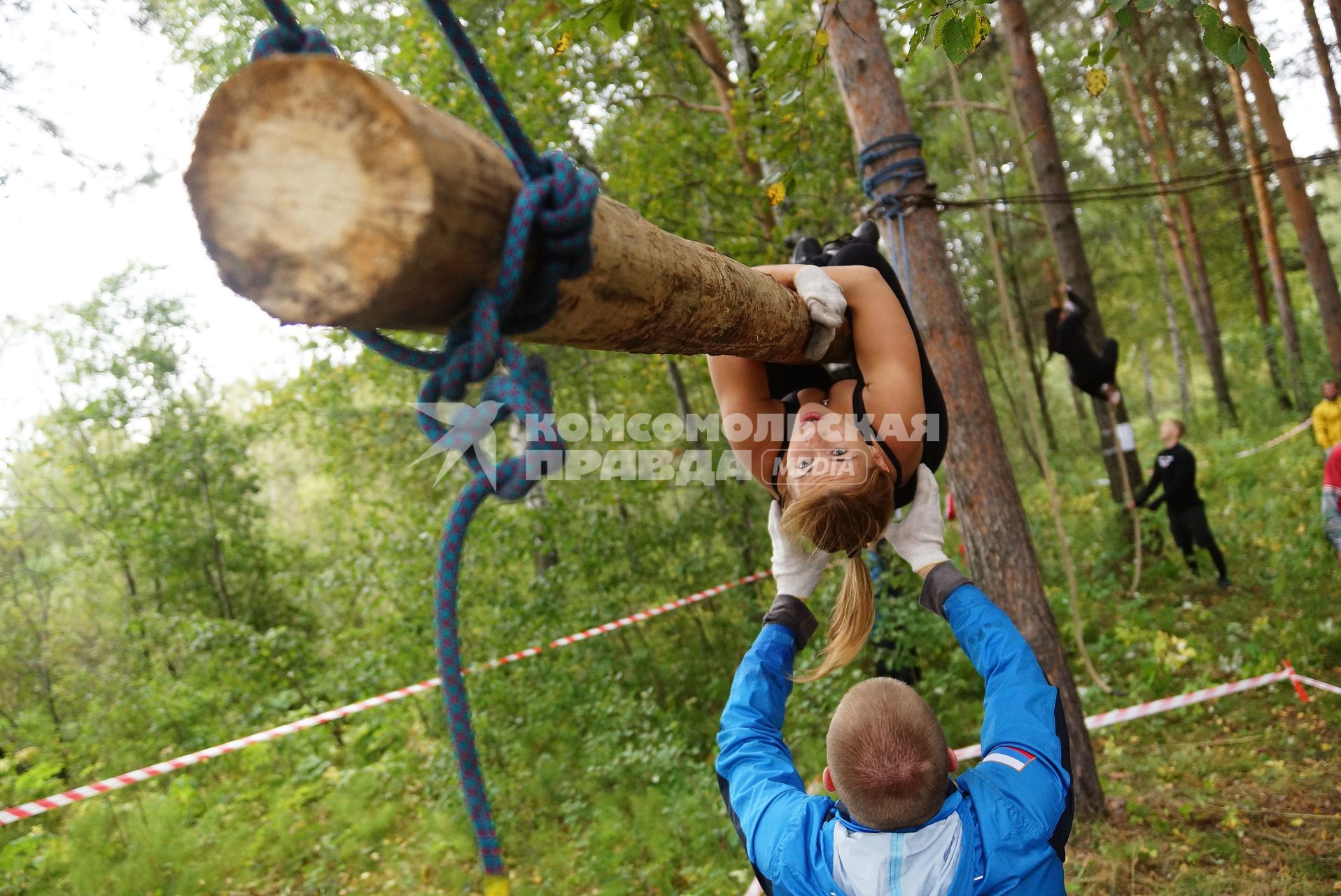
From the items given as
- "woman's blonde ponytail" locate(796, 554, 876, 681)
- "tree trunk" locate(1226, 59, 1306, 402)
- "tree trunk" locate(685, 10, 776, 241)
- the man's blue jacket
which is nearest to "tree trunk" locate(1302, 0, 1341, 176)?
"tree trunk" locate(1226, 59, 1306, 402)

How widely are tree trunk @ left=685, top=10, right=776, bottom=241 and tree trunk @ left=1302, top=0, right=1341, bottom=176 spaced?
28.3 feet

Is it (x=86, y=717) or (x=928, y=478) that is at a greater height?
(x=928, y=478)

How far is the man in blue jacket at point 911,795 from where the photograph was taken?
161 cm

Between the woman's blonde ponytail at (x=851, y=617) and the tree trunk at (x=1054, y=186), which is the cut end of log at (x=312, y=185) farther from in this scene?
the tree trunk at (x=1054, y=186)

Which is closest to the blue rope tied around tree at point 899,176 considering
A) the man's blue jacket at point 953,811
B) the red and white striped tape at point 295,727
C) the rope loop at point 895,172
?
the rope loop at point 895,172

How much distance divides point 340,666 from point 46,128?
4358mm

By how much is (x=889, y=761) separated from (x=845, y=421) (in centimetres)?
Result: 96

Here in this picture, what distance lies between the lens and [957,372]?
134 inches

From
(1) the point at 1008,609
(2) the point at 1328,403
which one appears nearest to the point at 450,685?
(1) the point at 1008,609

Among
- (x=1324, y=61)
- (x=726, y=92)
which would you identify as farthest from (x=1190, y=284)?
(x=726, y=92)

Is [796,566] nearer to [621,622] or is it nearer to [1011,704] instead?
[1011,704]

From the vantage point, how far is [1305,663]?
5.04 meters

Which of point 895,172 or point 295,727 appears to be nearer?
point 895,172

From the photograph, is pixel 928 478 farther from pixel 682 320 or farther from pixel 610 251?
pixel 610 251
